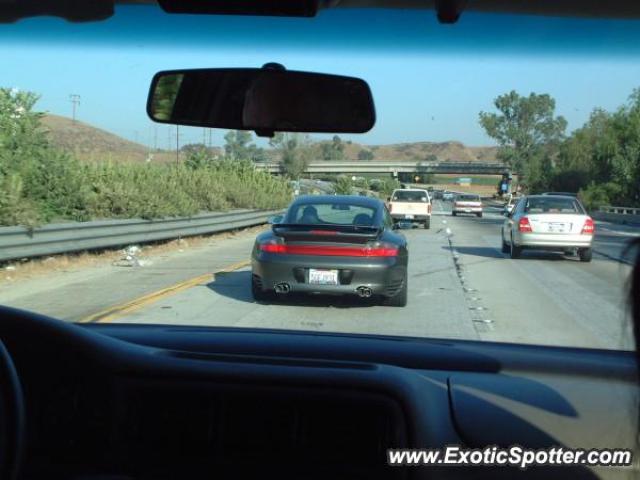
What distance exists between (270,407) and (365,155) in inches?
96.5

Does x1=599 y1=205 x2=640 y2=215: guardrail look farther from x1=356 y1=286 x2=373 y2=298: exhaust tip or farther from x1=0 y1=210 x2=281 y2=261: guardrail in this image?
x1=356 y1=286 x2=373 y2=298: exhaust tip

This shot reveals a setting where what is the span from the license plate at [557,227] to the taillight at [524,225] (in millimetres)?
425

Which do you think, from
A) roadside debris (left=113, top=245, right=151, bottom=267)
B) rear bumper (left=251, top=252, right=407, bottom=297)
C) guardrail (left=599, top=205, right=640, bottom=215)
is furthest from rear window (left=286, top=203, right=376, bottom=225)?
guardrail (left=599, top=205, right=640, bottom=215)

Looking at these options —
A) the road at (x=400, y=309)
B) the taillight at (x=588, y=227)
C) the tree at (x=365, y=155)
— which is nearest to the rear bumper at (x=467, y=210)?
the taillight at (x=588, y=227)

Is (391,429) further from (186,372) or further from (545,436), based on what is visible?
(186,372)

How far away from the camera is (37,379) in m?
2.84

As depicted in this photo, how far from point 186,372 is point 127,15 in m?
1.76

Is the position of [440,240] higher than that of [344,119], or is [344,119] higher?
[344,119]

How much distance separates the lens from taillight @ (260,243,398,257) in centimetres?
966

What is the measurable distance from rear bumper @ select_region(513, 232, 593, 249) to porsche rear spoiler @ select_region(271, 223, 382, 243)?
7824 mm

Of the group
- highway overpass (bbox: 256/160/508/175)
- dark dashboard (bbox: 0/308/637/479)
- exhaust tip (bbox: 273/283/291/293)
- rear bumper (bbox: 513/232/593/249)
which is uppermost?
highway overpass (bbox: 256/160/508/175)

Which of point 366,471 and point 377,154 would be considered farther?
point 377,154

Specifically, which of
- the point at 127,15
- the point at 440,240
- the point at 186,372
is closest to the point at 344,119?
the point at 127,15

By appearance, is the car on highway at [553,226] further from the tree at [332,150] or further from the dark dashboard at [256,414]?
the dark dashboard at [256,414]
